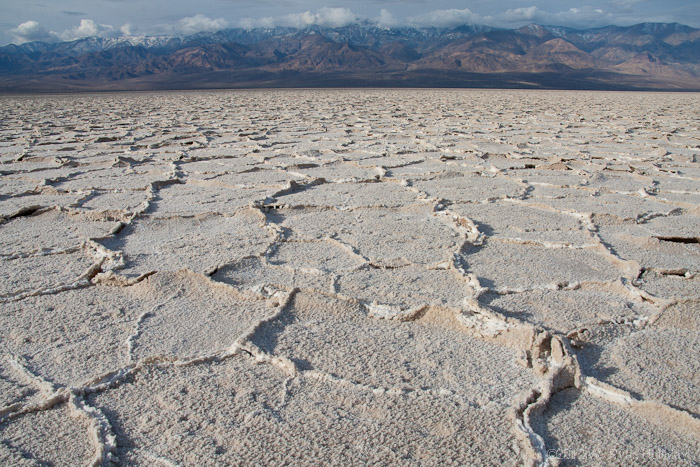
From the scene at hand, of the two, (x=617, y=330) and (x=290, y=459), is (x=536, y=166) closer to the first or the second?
(x=617, y=330)

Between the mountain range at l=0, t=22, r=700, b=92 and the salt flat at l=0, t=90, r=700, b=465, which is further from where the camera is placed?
the mountain range at l=0, t=22, r=700, b=92

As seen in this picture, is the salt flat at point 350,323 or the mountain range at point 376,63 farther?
the mountain range at point 376,63

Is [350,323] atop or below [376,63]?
atop

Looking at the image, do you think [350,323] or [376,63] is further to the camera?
[376,63]

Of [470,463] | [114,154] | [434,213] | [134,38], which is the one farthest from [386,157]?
[134,38]
